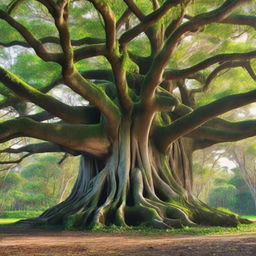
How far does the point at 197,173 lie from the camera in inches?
1288

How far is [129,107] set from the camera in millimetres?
10812

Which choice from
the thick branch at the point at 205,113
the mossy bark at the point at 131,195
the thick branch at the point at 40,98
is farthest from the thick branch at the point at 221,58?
the thick branch at the point at 40,98

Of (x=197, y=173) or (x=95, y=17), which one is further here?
(x=197, y=173)

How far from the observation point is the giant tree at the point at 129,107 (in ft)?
26.6

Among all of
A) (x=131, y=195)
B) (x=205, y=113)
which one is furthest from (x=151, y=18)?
(x=131, y=195)

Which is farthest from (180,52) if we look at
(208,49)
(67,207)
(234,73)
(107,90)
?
(67,207)

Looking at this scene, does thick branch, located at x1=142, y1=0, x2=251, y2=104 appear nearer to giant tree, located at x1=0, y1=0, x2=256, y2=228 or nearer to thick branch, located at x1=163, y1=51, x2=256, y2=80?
giant tree, located at x1=0, y1=0, x2=256, y2=228

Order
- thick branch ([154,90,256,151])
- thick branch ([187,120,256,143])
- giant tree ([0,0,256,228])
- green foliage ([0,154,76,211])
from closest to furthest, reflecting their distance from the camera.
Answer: giant tree ([0,0,256,228]), thick branch ([154,90,256,151]), thick branch ([187,120,256,143]), green foliage ([0,154,76,211])

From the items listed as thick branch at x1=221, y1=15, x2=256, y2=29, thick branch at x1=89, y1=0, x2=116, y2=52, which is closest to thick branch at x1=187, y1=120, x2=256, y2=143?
thick branch at x1=221, y1=15, x2=256, y2=29

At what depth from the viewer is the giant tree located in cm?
Answer: 809

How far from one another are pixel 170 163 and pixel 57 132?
4.56 meters

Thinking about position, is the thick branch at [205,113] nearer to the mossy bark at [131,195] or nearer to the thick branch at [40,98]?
the mossy bark at [131,195]

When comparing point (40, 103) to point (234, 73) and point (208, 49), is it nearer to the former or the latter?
point (208, 49)

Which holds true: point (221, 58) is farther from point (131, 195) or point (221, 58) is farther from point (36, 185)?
point (36, 185)
